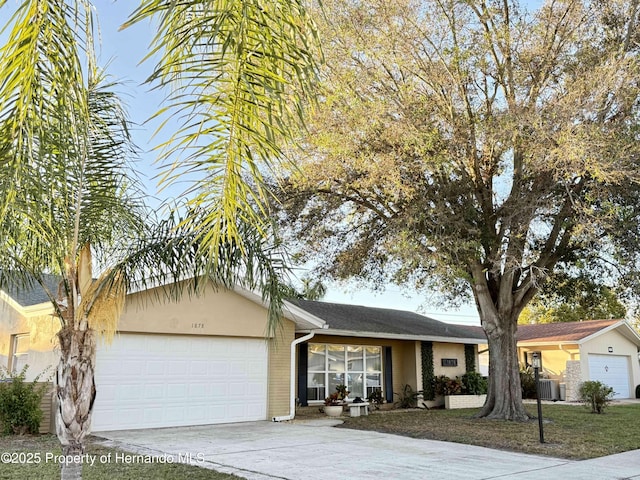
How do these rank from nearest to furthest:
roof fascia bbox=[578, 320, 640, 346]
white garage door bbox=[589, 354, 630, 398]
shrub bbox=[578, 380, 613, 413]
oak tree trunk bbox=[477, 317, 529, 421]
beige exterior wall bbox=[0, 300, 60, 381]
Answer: beige exterior wall bbox=[0, 300, 60, 381], oak tree trunk bbox=[477, 317, 529, 421], shrub bbox=[578, 380, 613, 413], roof fascia bbox=[578, 320, 640, 346], white garage door bbox=[589, 354, 630, 398]

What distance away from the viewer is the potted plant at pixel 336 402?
54.9ft

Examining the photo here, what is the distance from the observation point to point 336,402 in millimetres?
16953

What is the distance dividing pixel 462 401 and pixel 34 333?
1425cm

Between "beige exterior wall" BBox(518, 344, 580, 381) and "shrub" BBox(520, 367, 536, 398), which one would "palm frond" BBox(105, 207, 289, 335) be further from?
"beige exterior wall" BBox(518, 344, 580, 381)

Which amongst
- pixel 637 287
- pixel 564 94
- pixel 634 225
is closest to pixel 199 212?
pixel 564 94

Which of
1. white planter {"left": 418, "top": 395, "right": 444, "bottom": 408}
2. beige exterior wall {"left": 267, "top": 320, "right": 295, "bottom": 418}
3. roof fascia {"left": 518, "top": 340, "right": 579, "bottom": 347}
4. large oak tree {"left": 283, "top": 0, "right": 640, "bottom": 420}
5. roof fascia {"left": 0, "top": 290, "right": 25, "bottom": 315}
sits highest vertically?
large oak tree {"left": 283, "top": 0, "right": 640, "bottom": 420}

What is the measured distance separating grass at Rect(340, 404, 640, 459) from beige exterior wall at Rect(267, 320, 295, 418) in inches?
70.3

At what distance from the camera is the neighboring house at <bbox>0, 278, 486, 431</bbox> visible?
12484 millimetres

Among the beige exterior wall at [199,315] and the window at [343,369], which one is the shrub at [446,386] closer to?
the window at [343,369]

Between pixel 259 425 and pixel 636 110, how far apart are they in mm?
11502

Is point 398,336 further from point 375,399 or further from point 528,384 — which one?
point 528,384

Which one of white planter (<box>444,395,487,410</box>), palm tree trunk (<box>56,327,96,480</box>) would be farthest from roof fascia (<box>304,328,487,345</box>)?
palm tree trunk (<box>56,327,96,480</box>)

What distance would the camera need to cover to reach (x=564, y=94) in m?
12.2

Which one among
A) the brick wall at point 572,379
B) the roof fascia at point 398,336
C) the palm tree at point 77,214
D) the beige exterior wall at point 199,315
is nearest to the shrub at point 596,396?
the roof fascia at point 398,336
